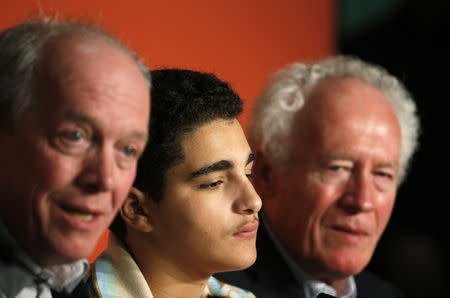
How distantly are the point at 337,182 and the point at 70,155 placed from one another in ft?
2.78

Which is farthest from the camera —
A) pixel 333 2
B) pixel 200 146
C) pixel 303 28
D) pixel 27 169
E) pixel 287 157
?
pixel 333 2

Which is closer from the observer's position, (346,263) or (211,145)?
(211,145)

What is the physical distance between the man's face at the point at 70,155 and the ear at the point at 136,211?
0.79 ft

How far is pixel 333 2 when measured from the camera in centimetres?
242

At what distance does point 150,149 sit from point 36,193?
305mm

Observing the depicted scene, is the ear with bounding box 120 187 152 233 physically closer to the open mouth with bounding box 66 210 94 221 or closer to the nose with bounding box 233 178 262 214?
the nose with bounding box 233 178 262 214

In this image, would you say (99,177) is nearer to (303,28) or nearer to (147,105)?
(147,105)

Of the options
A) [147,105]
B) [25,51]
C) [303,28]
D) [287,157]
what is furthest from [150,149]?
[303,28]

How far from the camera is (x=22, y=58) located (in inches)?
28.3

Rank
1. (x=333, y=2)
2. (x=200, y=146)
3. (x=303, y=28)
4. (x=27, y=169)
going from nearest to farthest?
(x=27, y=169) → (x=200, y=146) → (x=303, y=28) → (x=333, y=2)

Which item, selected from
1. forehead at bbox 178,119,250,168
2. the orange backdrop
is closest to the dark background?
the orange backdrop

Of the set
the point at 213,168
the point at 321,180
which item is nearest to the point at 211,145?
the point at 213,168

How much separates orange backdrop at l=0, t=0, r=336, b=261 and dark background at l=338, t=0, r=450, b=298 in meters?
0.28

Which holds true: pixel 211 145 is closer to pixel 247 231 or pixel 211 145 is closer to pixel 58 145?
pixel 247 231
